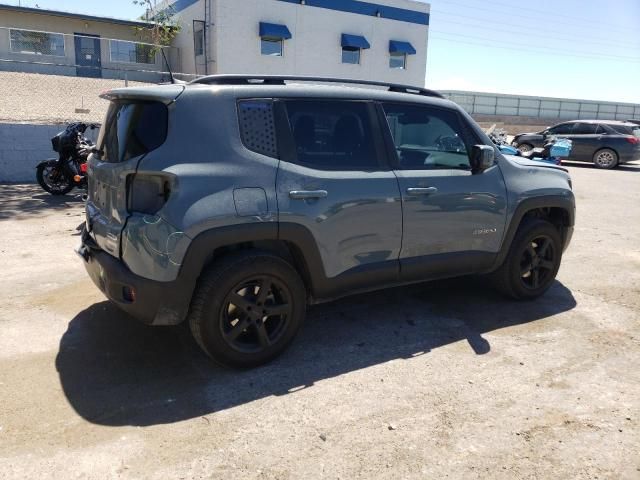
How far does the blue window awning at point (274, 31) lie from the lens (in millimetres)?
23344

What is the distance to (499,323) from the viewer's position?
15.0ft

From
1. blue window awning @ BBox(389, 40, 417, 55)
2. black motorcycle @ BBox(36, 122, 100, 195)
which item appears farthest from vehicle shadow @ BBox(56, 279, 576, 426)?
blue window awning @ BBox(389, 40, 417, 55)

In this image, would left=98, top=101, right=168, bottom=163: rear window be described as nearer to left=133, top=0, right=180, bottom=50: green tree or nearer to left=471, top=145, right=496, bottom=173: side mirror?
left=471, top=145, right=496, bottom=173: side mirror

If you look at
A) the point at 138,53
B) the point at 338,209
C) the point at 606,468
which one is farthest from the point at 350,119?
the point at 138,53

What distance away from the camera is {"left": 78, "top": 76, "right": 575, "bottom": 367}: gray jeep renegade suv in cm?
324

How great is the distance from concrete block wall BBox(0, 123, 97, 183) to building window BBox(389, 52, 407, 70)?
20.6m

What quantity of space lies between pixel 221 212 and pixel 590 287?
Result: 13.7 feet

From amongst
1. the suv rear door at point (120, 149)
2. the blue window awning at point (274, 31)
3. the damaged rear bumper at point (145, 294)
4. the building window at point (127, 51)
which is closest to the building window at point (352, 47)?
the blue window awning at point (274, 31)

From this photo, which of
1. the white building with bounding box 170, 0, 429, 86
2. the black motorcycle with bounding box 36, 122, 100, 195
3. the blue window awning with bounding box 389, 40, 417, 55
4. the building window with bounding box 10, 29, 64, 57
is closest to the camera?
the black motorcycle with bounding box 36, 122, 100, 195

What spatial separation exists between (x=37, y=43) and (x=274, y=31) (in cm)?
1051

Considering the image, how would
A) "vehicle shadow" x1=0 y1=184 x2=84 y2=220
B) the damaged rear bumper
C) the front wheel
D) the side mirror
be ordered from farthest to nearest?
"vehicle shadow" x1=0 y1=184 x2=84 y2=220 < the front wheel < the side mirror < the damaged rear bumper

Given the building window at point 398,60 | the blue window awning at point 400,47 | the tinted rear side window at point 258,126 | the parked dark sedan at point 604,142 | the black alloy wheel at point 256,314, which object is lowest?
the black alloy wheel at point 256,314

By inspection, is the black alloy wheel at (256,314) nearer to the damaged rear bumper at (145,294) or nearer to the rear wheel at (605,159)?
the damaged rear bumper at (145,294)

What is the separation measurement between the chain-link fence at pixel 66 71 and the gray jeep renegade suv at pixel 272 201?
45.7ft
